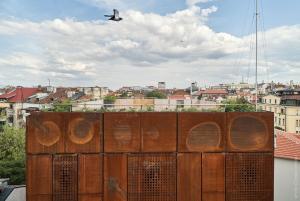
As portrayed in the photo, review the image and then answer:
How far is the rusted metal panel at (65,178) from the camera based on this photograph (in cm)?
1264

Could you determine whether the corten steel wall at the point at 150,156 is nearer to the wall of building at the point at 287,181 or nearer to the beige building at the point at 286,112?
the wall of building at the point at 287,181

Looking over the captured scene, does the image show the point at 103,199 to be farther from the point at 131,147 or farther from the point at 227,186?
the point at 227,186

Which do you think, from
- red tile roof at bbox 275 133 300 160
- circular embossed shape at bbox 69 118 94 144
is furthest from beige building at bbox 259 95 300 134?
circular embossed shape at bbox 69 118 94 144

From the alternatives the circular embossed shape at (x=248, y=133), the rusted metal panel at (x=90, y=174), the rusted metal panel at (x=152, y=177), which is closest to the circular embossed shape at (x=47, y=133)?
the rusted metal panel at (x=90, y=174)

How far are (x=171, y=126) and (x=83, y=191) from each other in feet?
14.0

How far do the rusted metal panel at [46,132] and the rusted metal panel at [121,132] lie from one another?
5.83 feet

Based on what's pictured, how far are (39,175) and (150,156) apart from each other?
4.33 meters

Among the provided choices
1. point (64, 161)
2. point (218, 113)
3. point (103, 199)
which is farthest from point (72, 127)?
point (218, 113)

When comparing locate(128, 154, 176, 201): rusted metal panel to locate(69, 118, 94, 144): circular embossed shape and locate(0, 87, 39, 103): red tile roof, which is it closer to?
locate(69, 118, 94, 144): circular embossed shape

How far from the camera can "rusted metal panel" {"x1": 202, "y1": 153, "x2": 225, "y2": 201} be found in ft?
42.7

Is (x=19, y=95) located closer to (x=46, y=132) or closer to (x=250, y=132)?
(x=46, y=132)

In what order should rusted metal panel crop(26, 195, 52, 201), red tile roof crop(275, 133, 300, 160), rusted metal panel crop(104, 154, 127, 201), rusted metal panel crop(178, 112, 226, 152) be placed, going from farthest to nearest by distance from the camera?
1. red tile roof crop(275, 133, 300, 160)
2. rusted metal panel crop(178, 112, 226, 152)
3. rusted metal panel crop(104, 154, 127, 201)
4. rusted metal panel crop(26, 195, 52, 201)

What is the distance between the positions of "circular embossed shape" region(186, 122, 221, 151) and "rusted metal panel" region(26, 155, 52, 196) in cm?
557

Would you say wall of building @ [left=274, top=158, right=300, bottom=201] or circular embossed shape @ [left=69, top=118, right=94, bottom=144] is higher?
circular embossed shape @ [left=69, top=118, right=94, bottom=144]
